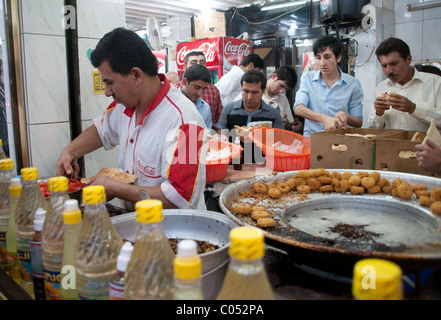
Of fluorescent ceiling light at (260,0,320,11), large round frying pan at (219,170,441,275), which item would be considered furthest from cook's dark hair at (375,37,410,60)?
fluorescent ceiling light at (260,0,320,11)

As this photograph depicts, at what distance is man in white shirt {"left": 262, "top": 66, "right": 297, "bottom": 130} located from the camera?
15.8 ft

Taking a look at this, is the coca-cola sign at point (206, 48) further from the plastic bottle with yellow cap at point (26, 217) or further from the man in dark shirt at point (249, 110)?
the plastic bottle with yellow cap at point (26, 217)

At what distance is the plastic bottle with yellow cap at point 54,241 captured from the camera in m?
0.93

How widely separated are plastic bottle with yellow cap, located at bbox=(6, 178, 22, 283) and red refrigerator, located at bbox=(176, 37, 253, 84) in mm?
6668

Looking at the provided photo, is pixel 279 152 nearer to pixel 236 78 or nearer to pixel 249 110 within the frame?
pixel 249 110

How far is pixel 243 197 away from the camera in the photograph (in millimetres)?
1703

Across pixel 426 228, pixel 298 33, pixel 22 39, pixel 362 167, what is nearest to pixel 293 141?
pixel 362 167

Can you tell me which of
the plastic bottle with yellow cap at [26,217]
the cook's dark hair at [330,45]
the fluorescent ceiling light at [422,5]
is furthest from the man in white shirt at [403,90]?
the fluorescent ceiling light at [422,5]

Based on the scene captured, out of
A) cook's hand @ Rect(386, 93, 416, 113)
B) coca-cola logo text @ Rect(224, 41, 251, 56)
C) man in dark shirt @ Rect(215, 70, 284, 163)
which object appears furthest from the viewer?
coca-cola logo text @ Rect(224, 41, 251, 56)

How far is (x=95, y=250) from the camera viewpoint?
87 cm

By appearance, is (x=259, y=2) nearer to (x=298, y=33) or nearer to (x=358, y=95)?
(x=298, y=33)

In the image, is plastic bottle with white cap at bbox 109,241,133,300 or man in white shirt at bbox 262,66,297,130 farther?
man in white shirt at bbox 262,66,297,130

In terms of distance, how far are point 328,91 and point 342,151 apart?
1.46 meters

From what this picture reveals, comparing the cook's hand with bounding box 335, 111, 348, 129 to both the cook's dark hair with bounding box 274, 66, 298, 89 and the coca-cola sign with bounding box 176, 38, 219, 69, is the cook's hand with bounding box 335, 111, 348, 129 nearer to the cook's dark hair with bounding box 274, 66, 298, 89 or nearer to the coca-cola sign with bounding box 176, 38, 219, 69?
the cook's dark hair with bounding box 274, 66, 298, 89
